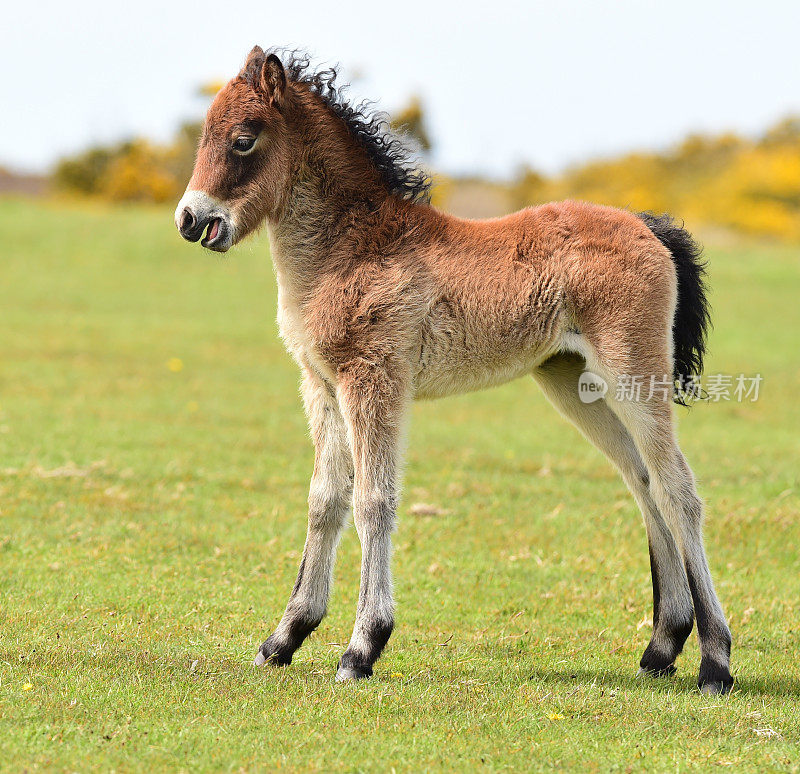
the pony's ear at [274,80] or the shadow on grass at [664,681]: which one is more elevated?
the pony's ear at [274,80]

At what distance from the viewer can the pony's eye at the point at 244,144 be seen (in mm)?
5695

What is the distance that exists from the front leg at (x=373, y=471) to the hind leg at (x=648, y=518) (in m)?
1.24

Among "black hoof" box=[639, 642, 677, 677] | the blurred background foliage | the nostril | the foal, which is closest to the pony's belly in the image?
the foal

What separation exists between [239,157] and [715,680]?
395 cm

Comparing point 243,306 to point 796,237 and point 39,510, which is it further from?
point 796,237

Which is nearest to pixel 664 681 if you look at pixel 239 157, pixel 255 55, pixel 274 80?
pixel 239 157

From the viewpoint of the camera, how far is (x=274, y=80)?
5.74 meters

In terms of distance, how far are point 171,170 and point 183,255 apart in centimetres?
2160

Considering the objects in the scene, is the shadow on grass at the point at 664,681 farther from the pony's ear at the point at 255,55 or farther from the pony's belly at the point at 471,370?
the pony's ear at the point at 255,55

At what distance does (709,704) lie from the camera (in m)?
5.56

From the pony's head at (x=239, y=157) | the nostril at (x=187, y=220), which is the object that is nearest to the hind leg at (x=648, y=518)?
the pony's head at (x=239, y=157)

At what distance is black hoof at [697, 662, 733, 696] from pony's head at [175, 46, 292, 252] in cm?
360

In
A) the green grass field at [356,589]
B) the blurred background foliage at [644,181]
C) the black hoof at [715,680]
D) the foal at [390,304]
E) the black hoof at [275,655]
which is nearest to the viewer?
the green grass field at [356,589]

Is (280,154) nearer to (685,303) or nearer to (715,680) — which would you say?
(685,303)
